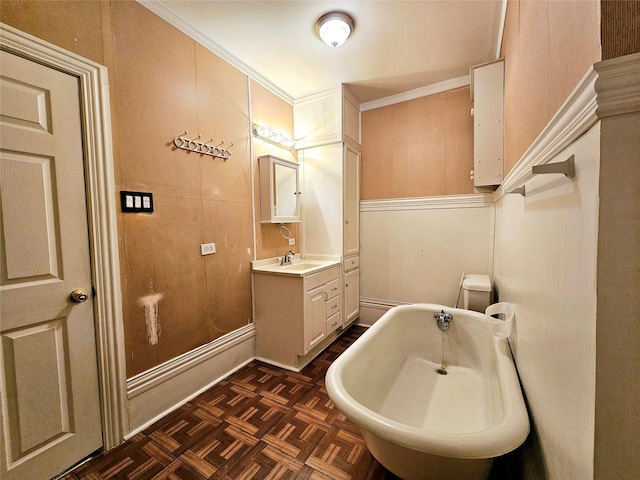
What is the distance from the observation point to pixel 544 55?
0.89 meters

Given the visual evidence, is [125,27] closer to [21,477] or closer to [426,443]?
[21,477]

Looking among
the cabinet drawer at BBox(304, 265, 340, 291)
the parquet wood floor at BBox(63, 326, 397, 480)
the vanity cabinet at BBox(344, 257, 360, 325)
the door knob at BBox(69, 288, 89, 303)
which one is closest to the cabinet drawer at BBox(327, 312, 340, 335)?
the vanity cabinet at BBox(344, 257, 360, 325)

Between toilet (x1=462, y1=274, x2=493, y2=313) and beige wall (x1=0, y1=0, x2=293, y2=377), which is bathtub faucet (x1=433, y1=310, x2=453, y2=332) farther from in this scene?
beige wall (x1=0, y1=0, x2=293, y2=377)

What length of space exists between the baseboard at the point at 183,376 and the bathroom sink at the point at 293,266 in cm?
57

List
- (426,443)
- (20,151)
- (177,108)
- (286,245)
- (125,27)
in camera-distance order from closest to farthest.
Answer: (426,443), (20,151), (125,27), (177,108), (286,245)

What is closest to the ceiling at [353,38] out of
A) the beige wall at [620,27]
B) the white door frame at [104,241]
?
the white door frame at [104,241]

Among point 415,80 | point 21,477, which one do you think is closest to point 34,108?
point 21,477

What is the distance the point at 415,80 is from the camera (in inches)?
106

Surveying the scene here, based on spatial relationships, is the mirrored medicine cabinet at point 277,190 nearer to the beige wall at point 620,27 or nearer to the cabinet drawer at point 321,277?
the cabinet drawer at point 321,277

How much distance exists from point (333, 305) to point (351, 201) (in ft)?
4.00

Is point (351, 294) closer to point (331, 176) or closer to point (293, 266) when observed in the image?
point (293, 266)

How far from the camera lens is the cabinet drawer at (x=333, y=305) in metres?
2.64

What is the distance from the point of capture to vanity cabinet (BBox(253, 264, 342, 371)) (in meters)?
2.27

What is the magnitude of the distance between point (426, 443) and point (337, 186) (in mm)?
2388
